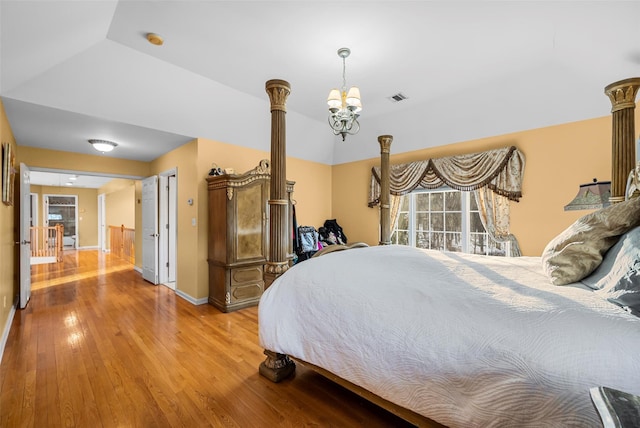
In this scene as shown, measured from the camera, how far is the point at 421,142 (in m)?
4.51

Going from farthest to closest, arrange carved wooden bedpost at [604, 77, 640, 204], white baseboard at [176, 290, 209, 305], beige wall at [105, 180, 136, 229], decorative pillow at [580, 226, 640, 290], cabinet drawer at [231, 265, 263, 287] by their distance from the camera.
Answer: beige wall at [105, 180, 136, 229] < white baseboard at [176, 290, 209, 305] < cabinet drawer at [231, 265, 263, 287] < carved wooden bedpost at [604, 77, 640, 204] < decorative pillow at [580, 226, 640, 290]

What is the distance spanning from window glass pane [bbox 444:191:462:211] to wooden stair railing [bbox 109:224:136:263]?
6.60 m

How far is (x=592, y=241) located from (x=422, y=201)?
3.48 meters

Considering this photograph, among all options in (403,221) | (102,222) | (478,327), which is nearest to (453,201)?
(403,221)

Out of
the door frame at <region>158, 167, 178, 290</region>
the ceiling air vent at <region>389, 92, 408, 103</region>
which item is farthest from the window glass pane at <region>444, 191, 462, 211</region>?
the door frame at <region>158, 167, 178, 290</region>

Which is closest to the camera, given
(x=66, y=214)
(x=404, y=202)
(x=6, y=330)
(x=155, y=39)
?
(x=155, y=39)

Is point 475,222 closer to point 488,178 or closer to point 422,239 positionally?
point 488,178

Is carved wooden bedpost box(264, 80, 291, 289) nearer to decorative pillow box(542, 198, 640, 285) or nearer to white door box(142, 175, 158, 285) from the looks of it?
decorative pillow box(542, 198, 640, 285)

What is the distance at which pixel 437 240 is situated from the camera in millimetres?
4574

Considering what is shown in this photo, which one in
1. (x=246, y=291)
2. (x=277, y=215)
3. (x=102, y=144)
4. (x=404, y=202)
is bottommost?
(x=246, y=291)

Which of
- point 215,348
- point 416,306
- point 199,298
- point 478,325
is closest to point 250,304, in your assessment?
point 199,298

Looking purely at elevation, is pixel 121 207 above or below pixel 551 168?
below

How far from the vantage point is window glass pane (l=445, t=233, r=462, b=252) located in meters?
4.29

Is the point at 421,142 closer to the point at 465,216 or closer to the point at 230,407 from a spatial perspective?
the point at 465,216
